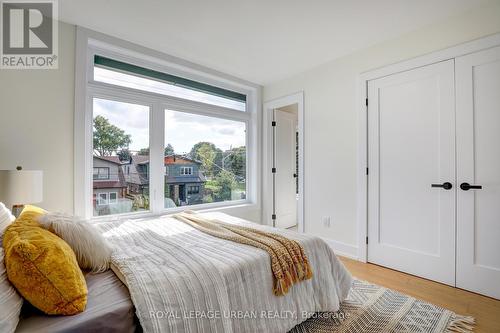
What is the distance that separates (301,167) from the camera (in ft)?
12.1

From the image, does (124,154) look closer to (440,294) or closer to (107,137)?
(107,137)

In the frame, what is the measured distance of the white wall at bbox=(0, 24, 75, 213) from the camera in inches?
85.7

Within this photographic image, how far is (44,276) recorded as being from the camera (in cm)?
93

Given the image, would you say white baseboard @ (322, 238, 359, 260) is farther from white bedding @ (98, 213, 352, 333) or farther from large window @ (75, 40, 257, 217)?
large window @ (75, 40, 257, 217)

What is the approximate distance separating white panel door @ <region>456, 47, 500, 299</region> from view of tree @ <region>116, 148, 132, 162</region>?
11.5 ft

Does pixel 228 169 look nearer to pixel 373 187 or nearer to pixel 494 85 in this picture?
pixel 373 187

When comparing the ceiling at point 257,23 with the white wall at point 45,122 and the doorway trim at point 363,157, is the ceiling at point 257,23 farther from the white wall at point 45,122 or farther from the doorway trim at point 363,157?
the white wall at point 45,122

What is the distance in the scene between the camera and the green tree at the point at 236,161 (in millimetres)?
4008

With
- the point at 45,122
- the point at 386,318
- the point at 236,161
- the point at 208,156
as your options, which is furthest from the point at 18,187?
the point at 386,318

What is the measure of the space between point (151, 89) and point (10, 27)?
52.1 inches

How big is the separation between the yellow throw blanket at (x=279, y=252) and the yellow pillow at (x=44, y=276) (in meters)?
0.96

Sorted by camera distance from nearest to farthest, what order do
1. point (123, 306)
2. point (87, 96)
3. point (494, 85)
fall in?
1. point (123, 306)
2. point (494, 85)
3. point (87, 96)

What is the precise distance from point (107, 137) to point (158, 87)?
0.93 m

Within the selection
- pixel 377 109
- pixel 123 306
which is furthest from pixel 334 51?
pixel 123 306
